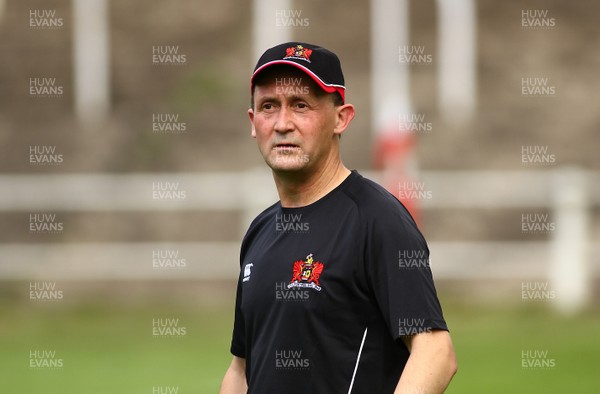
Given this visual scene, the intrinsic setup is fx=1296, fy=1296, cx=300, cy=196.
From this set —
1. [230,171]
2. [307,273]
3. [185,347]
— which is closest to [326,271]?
[307,273]

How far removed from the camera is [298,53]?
426 cm

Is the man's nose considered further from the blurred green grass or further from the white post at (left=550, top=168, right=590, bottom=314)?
the white post at (left=550, top=168, right=590, bottom=314)

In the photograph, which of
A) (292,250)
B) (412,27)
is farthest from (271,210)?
(412,27)

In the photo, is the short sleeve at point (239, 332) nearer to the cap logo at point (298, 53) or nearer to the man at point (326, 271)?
the man at point (326, 271)

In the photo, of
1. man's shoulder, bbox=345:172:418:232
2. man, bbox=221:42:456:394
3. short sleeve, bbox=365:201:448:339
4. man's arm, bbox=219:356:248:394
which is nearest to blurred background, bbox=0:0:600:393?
man's arm, bbox=219:356:248:394

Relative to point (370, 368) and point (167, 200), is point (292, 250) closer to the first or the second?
point (370, 368)

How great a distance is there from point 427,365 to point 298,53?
112 centimetres

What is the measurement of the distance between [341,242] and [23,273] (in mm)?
13397

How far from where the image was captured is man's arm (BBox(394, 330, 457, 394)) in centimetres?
385

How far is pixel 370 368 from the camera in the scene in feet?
13.3

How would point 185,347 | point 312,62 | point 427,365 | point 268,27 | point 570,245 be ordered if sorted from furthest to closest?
point 268,27 < point 570,245 < point 185,347 < point 312,62 < point 427,365

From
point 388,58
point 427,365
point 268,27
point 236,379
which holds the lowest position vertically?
point 236,379

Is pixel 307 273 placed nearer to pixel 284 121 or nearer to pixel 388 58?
pixel 284 121

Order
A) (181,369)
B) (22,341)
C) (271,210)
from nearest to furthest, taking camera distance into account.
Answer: (271,210)
(181,369)
(22,341)
